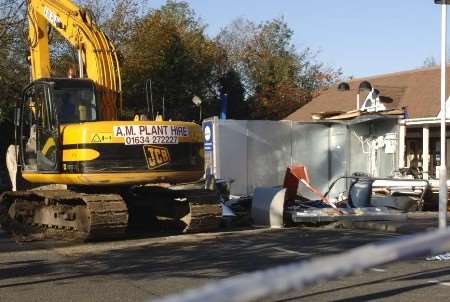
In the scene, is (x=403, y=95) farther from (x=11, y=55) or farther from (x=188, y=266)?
(x=188, y=266)

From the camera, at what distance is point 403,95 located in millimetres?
26719

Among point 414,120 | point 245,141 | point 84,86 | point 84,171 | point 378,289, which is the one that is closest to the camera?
point 378,289

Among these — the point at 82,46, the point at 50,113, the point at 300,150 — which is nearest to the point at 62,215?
the point at 50,113

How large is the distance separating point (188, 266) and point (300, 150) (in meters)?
12.6

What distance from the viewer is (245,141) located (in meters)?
20.2

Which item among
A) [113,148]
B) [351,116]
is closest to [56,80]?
[113,148]

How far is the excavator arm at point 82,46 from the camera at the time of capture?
13.3 m

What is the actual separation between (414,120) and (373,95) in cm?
186

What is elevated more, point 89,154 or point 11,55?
point 11,55

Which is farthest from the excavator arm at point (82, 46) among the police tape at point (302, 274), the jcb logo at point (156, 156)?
the police tape at point (302, 274)

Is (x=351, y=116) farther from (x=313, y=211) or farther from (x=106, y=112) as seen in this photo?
(x=106, y=112)

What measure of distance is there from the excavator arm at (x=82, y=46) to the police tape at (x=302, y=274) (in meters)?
10.9

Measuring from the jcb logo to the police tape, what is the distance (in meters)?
9.52

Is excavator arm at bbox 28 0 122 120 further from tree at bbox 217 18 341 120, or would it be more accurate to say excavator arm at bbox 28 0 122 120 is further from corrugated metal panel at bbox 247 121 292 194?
tree at bbox 217 18 341 120
